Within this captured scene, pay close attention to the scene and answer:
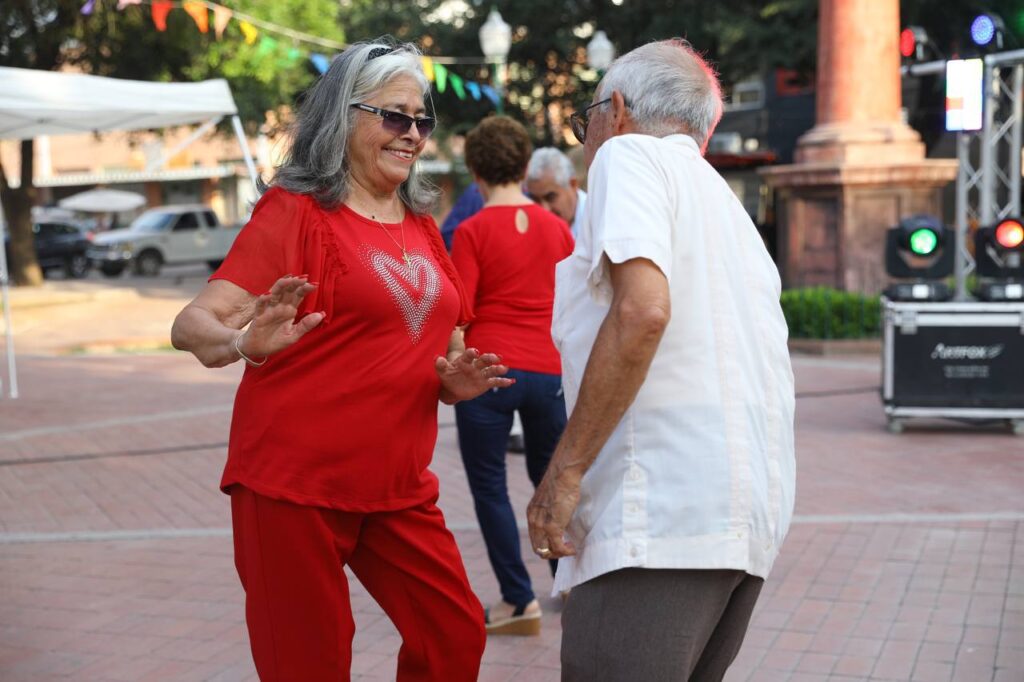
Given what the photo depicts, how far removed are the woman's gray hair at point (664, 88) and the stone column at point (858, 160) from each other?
12.5 metres

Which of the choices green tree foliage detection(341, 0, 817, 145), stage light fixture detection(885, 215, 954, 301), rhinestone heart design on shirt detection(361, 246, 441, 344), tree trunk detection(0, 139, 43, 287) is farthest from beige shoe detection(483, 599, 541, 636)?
tree trunk detection(0, 139, 43, 287)

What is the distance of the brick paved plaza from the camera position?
14.4ft

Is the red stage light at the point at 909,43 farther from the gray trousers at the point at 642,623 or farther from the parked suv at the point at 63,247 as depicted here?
the parked suv at the point at 63,247

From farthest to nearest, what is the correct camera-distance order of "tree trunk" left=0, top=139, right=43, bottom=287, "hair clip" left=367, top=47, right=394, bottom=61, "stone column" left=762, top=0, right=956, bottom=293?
1. "tree trunk" left=0, top=139, right=43, bottom=287
2. "stone column" left=762, top=0, right=956, bottom=293
3. "hair clip" left=367, top=47, right=394, bottom=61

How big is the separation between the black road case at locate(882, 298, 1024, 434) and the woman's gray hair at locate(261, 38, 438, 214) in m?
6.53

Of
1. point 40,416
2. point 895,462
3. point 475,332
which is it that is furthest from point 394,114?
point 40,416

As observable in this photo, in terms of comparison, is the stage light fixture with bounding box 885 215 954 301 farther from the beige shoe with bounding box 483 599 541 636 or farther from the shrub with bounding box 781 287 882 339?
the beige shoe with bounding box 483 599 541 636

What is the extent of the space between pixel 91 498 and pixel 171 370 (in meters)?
6.15

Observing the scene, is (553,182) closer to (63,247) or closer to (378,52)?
(378,52)

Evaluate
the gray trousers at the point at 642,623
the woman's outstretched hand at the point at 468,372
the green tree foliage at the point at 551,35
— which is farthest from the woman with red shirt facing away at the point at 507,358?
the green tree foliage at the point at 551,35

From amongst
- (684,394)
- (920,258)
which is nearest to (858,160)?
(920,258)

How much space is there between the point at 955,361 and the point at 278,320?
7230 millimetres

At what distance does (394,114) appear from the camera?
2.85 metres

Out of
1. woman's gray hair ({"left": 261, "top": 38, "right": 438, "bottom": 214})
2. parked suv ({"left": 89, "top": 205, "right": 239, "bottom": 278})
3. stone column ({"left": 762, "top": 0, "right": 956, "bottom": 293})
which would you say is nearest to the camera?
woman's gray hair ({"left": 261, "top": 38, "right": 438, "bottom": 214})
